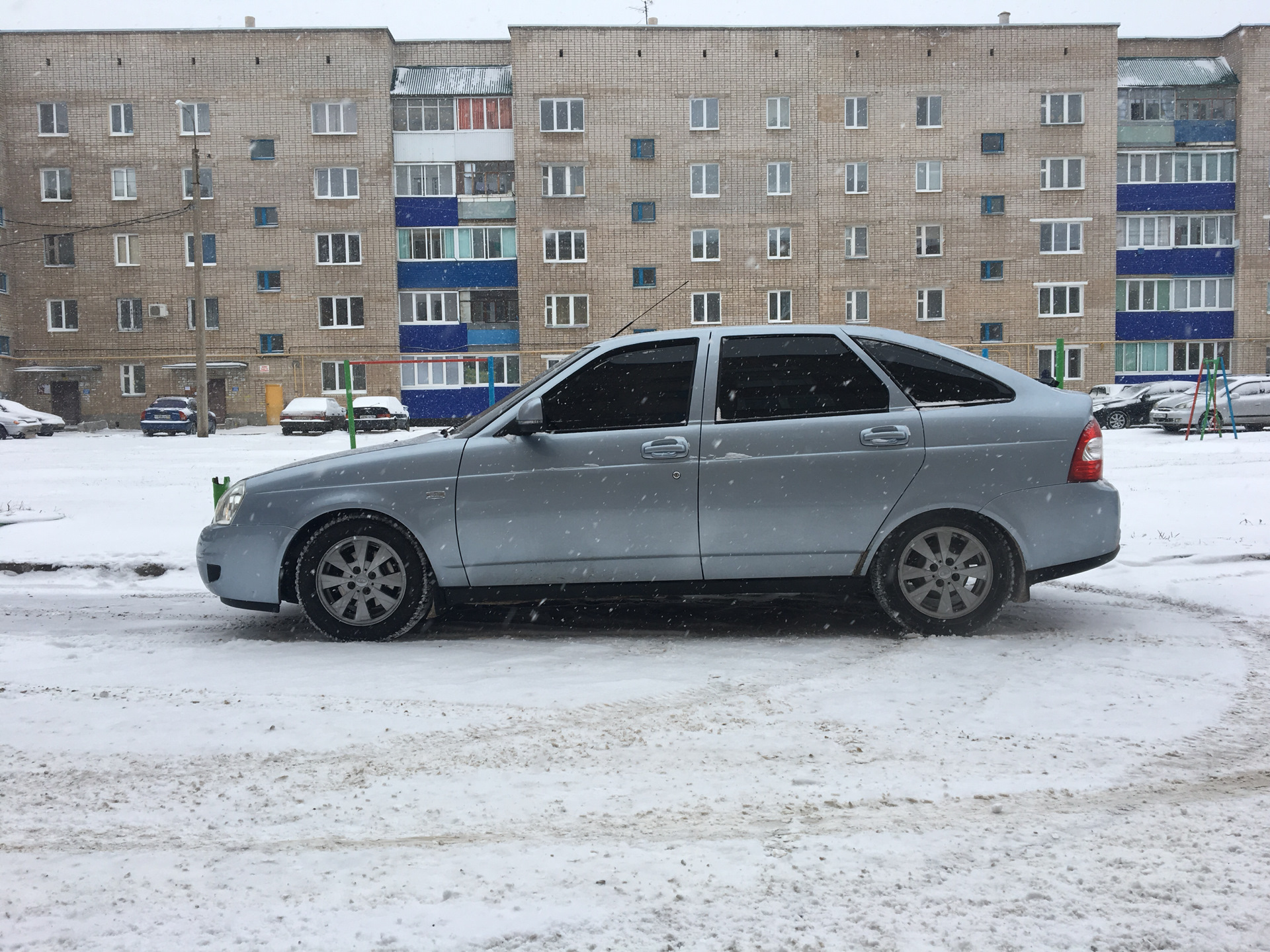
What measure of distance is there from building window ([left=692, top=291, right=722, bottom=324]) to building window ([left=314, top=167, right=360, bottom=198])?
14.8 m

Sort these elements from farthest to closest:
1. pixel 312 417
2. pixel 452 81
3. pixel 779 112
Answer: pixel 452 81, pixel 779 112, pixel 312 417

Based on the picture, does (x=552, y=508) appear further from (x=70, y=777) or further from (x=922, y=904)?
(x=922, y=904)

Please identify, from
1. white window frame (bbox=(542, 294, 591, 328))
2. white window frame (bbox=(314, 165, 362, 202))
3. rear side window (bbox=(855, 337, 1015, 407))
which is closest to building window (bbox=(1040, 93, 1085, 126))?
white window frame (bbox=(542, 294, 591, 328))

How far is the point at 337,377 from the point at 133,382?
28.9ft

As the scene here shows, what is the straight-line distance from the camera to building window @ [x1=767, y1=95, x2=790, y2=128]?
1737 inches

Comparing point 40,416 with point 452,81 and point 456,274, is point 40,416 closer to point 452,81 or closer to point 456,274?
point 456,274

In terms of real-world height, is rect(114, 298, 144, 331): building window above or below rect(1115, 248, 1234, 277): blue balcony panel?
below

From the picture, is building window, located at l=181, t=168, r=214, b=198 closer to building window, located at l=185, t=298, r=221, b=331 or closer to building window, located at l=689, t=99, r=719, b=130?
building window, located at l=185, t=298, r=221, b=331

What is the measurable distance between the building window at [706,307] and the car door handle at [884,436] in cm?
3943

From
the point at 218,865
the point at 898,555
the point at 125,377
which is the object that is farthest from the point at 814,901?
the point at 125,377

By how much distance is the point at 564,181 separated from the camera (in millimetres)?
44469

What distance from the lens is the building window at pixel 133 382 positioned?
4525cm

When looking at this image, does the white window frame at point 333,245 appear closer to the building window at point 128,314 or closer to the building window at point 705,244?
the building window at point 128,314

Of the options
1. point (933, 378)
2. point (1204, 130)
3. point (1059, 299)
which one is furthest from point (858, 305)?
point (933, 378)
